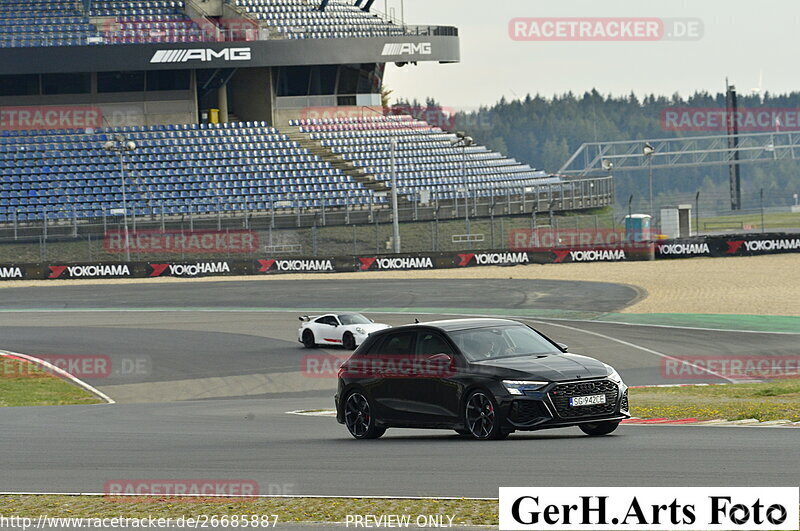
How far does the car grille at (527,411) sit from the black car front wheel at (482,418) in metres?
0.21

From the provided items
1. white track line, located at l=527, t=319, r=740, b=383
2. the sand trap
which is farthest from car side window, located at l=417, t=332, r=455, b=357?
the sand trap

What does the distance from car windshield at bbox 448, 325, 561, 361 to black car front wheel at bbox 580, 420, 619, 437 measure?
3.01 ft

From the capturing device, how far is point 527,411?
1245 cm

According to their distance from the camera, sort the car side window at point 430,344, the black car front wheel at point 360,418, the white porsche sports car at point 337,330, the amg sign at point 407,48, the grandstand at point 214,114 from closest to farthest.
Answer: the car side window at point 430,344, the black car front wheel at point 360,418, the white porsche sports car at point 337,330, the grandstand at point 214,114, the amg sign at point 407,48

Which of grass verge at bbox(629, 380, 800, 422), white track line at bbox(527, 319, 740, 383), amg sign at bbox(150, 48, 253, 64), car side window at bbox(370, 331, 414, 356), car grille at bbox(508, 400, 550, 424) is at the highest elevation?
amg sign at bbox(150, 48, 253, 64)

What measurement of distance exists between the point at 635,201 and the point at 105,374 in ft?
490

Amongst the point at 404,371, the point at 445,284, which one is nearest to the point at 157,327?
the point at 445,284

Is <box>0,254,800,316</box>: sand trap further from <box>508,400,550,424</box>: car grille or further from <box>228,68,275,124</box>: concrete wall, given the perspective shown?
<box>508,400,550,424</box>: car grille

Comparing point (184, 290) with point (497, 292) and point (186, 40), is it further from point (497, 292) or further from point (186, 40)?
point (186, 40)

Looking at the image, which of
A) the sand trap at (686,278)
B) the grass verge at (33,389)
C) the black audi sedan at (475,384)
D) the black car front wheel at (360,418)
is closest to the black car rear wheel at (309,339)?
the grass verge at (33,389)

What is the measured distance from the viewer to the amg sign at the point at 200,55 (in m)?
64.6

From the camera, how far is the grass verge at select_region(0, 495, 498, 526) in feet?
29.1

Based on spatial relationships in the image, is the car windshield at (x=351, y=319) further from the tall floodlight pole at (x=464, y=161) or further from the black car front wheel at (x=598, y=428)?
the tall floodlight pole at (x=464, y=161)

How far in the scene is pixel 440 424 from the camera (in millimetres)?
13391
